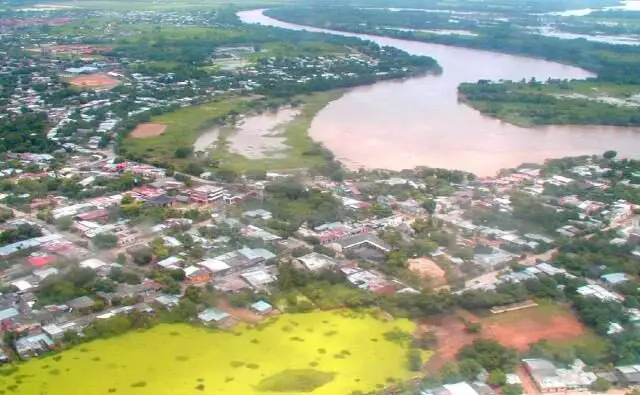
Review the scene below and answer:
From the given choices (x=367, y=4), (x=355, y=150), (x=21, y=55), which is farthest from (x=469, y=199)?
(x=367, y=4)

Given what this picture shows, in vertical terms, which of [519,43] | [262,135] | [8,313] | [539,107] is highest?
[519,43]

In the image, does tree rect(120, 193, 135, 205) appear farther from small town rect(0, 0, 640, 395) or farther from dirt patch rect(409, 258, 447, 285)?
dirt patch rect(409, 258, 447, 285)

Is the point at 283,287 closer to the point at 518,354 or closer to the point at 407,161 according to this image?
the point at 518,354

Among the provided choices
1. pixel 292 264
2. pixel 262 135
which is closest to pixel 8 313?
pixel 292 264

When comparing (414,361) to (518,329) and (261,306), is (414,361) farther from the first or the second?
(261,306)

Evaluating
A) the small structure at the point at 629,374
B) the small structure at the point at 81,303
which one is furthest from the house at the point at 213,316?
the small structure at the point at 629,374

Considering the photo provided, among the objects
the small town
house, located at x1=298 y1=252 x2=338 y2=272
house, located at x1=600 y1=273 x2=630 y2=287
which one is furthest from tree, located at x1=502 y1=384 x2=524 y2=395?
house, located at x1=298 y1=252 x2=338 y2=272

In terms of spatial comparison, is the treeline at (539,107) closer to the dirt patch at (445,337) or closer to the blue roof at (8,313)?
the dirt patch at (445,337)
